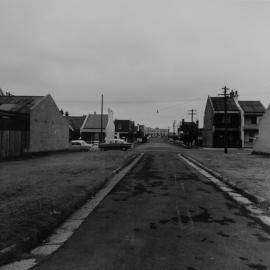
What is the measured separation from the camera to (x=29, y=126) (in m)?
34.0

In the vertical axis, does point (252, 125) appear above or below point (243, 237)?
above

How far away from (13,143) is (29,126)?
3.90m

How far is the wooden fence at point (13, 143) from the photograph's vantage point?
28344 millimetres

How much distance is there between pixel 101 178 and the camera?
51.4 ft

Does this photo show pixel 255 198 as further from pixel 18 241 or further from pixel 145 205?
pixel 18 241

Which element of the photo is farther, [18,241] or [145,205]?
[145,205]

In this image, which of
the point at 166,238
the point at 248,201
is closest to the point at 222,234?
the point at 166,238

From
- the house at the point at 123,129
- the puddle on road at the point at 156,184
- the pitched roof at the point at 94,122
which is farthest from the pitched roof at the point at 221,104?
the puddle on road at the point at 156,184

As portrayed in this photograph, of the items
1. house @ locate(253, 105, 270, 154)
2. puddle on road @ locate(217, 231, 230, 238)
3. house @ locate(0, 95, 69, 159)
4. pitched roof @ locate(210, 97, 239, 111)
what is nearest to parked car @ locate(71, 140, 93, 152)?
house @ locate(0, 95, 69, 159)

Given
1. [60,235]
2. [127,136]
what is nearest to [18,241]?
[60,235]

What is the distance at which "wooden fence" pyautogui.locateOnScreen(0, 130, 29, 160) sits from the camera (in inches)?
1116

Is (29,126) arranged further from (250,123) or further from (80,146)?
(250,123)

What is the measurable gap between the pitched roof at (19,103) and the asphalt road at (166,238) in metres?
25.6

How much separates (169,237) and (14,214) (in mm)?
3369
